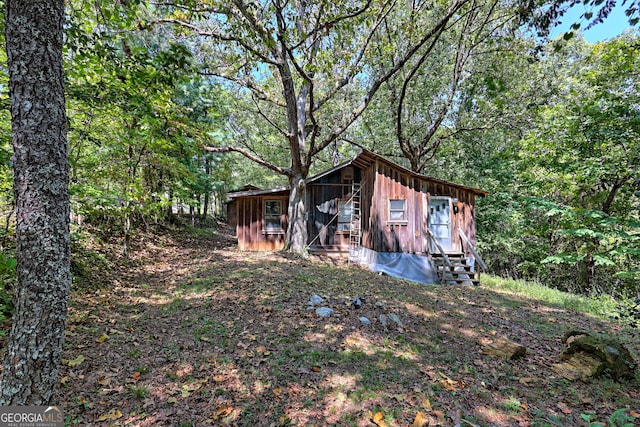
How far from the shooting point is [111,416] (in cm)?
290

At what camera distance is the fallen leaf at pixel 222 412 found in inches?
116

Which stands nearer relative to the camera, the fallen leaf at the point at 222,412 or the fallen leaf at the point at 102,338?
the fallen leaf at the point at 222,412

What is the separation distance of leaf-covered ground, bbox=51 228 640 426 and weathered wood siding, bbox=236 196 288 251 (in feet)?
24.5

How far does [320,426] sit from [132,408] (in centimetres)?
201

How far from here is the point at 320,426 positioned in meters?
2.83

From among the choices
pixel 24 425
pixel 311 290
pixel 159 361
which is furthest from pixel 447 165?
pixel 24 425

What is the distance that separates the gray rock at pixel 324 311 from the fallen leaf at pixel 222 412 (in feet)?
7.87

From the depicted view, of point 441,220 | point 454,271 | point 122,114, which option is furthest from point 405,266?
point 122,114

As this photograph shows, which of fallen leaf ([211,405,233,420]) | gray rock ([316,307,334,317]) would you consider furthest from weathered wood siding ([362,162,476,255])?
fallen leaf ([211,405,233,420])

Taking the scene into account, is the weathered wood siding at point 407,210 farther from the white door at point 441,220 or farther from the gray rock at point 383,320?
the gray rock at point 383,320

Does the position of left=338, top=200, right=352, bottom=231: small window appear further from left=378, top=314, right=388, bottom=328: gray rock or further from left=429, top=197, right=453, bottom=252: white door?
left=378, top=314, right=388, bottom=328: gray rock

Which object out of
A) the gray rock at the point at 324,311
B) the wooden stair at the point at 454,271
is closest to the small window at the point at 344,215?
the wooden stair at the point at 454,271

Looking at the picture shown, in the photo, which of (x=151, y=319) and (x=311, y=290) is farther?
(x=311, y=290)

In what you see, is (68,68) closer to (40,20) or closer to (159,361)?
(40,20)
